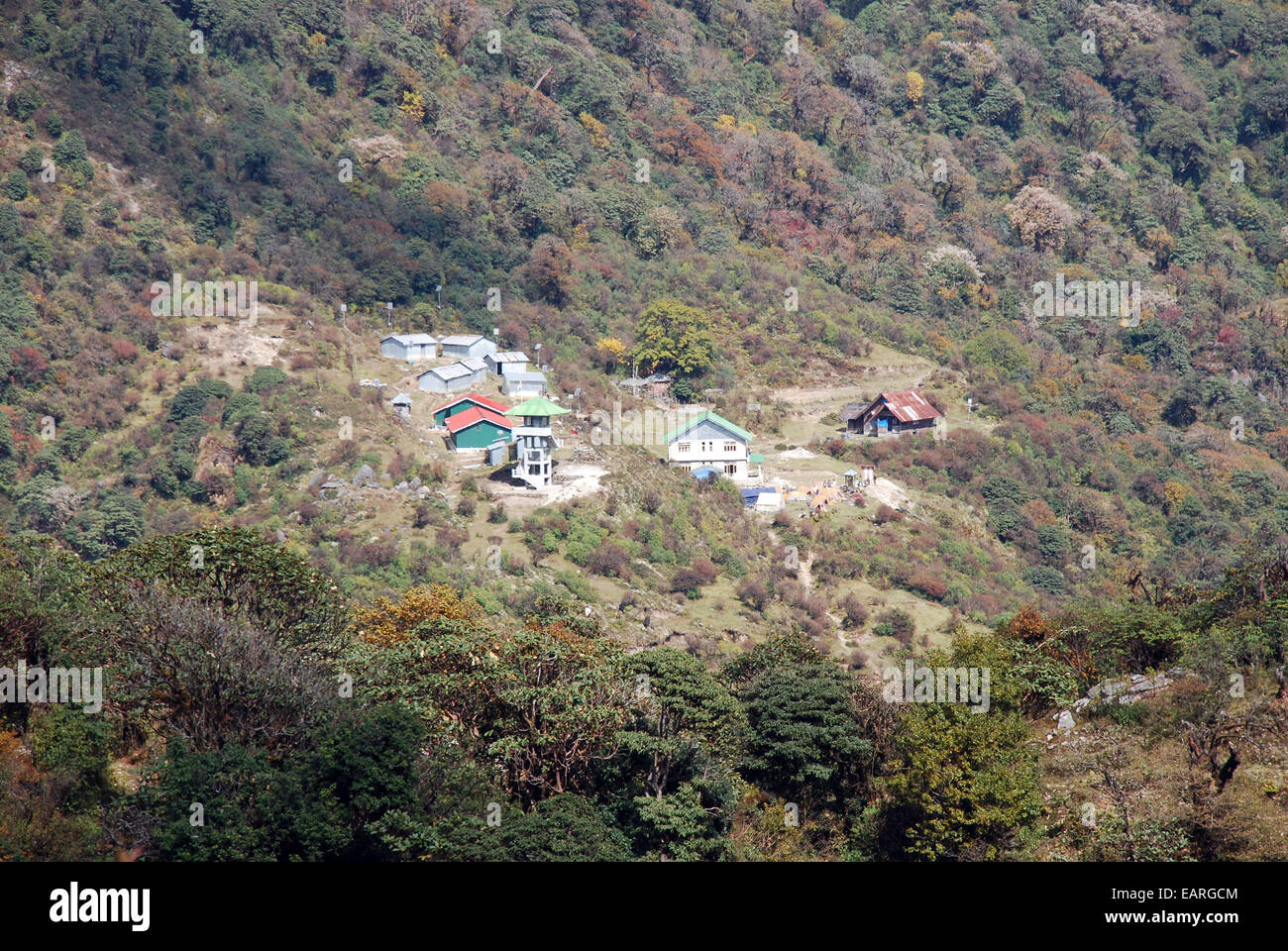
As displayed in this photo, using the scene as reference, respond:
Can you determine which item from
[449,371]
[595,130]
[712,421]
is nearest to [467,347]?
[449,371]

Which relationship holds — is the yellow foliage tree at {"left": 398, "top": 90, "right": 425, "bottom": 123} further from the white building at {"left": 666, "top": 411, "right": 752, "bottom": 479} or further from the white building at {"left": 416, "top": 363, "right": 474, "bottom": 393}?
the white building at {"left": 666, "top": 411, "right": 752, "bottom": 479}

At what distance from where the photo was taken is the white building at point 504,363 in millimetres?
66188

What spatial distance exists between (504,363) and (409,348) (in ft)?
16.9

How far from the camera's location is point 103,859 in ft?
72.9

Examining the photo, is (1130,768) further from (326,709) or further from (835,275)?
(835,275)

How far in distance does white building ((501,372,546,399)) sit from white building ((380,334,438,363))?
15.1ft

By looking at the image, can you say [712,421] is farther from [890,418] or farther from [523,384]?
[890,418]

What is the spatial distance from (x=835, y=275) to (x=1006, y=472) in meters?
25.2

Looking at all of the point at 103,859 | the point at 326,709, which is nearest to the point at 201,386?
the point at 326,709

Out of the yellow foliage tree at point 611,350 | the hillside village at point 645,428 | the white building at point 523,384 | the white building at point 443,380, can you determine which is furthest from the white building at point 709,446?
the yellow foliage tree at point 611,350

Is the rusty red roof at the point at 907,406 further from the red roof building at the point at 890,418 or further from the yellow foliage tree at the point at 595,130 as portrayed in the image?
the yellow foliage tree at the point at 595,130

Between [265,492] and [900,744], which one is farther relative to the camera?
[265,492]

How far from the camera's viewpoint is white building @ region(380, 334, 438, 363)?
218 ft

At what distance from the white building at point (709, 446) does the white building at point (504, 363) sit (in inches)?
391
